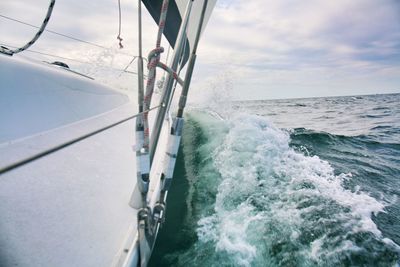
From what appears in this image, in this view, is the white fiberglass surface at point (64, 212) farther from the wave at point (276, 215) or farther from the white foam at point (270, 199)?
the white foam at point (270, 199)

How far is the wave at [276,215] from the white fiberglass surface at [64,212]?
68 cm

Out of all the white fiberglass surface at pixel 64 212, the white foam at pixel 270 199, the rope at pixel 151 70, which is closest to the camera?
the white fiberglass surface at pixel 64 212

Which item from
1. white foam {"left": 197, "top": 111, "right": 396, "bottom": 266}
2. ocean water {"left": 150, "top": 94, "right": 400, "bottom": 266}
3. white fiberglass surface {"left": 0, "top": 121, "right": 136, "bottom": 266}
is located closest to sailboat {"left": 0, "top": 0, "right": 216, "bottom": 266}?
white fiberglass surface {"left": 0, "top": 121, "right": 136, "bottom": 266}

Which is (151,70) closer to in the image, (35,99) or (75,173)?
(75,173)

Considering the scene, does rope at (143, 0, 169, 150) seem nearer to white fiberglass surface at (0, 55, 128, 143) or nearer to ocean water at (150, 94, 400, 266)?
white fiberglass surface at (0, 55, 128, 143)

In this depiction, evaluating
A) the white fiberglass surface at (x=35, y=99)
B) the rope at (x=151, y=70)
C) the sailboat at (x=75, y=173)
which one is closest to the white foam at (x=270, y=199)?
the sailboat at (x=75, y=173)

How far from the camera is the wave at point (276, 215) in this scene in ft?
5.70

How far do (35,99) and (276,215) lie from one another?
2074mm

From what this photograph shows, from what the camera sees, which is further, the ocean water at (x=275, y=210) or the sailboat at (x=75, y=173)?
the ocean water at (x=275, y=210)

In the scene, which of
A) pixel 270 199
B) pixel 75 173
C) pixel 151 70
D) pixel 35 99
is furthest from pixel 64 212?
pixel 270 199

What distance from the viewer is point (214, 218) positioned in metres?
2.21

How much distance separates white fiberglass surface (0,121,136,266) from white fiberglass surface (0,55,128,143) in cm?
30

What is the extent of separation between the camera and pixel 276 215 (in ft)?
7.18

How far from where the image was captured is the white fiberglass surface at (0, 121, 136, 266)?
0.94 m
